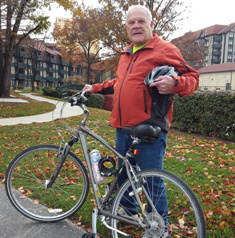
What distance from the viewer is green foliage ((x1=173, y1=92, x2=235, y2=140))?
26.3 ft

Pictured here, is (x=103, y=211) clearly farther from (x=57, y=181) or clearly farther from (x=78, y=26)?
(x=78, y=26)

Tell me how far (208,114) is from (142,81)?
6.72m

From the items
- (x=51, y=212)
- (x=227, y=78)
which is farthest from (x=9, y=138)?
(x=227, y=78)

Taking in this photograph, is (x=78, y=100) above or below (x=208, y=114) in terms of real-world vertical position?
above

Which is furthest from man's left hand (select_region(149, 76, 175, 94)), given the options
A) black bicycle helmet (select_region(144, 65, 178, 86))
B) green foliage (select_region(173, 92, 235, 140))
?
green foliage (select_region(173, 92, 235, 140))

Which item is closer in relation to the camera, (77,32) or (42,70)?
(77,32)

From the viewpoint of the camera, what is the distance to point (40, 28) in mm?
18719

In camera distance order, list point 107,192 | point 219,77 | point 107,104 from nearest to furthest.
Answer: point 107,192 → point 107,104 → point 219,77

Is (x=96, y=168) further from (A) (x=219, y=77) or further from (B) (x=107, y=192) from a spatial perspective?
(A) (x=219, y=77)

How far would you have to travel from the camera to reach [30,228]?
9.43 feet

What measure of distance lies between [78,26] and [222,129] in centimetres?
2692

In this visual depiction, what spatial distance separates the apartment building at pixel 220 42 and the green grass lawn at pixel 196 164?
9515cm

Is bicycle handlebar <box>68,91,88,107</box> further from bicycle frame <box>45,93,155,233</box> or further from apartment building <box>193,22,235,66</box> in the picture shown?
apartment building <box>193,22,235,66</box>

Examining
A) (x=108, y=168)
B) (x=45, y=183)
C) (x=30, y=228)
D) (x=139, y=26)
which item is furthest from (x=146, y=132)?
(x=30, y=228)
